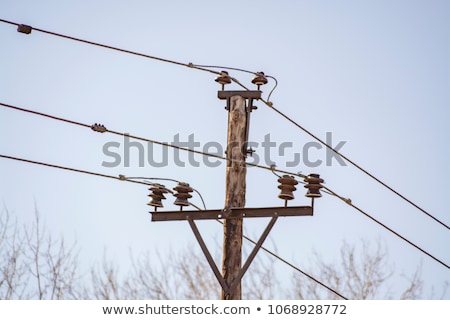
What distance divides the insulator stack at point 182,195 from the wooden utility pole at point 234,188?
2.01ft

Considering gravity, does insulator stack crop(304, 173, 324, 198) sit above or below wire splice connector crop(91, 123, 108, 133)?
below

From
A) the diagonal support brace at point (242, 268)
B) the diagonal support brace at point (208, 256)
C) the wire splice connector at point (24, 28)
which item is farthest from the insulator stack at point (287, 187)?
the wire splice connector at point (24, 28)

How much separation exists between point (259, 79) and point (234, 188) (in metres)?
1.71

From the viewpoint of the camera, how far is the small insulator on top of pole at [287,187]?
1078 cm

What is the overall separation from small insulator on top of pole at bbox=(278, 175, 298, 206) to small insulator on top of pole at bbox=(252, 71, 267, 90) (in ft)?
4.86

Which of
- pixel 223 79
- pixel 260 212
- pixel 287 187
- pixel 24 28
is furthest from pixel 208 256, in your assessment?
pixel 24 28

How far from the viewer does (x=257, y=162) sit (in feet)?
37.2

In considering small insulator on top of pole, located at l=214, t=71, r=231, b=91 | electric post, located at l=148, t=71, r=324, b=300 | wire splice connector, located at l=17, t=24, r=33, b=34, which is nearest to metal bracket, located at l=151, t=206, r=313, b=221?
electric post, located at l=148, t=71, r=324, b=300

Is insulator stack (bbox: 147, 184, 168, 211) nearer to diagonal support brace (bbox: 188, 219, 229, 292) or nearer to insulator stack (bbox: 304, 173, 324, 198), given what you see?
diagonal support brace (bbox: 188, 219, 229, 292)

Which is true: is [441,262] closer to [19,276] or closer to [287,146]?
[287,146]

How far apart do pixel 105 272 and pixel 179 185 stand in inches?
433

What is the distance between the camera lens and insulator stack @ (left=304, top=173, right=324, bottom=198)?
1080 cm
